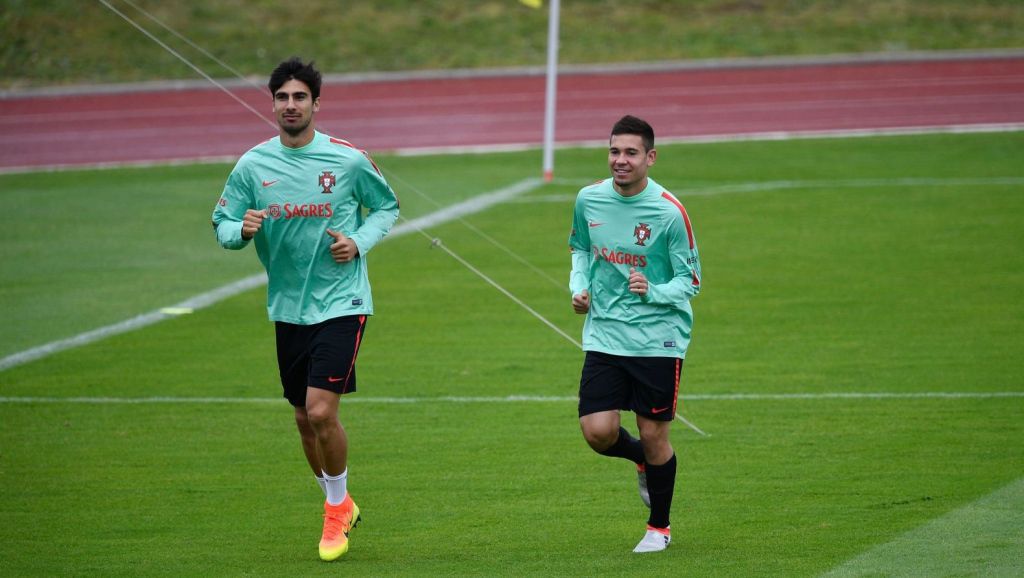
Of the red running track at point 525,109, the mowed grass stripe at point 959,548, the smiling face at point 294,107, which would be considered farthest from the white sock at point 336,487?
the red running track at point 525,109

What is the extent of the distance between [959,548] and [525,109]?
2539 cm

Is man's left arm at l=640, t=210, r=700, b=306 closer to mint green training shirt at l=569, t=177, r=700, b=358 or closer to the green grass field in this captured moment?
mint green training shirt at l=569, t=177, r=700, b=358

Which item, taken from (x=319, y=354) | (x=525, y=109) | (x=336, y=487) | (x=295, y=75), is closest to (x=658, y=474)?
(x=336, y=487)

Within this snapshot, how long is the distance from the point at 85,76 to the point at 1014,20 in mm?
24361

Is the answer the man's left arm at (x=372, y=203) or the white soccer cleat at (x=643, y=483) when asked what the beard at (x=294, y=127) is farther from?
the white soccer cleat at (x=643, y=483)

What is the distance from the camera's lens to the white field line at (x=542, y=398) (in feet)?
35.0

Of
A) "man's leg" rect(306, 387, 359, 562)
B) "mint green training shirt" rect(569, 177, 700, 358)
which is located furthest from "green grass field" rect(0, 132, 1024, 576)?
"mint green training shirt" rect(569, 177, 700, 358)

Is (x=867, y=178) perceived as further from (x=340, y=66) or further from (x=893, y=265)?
(x=340, y=66)

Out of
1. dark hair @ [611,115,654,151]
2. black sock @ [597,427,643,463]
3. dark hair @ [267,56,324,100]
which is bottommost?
black sock @ [597,427,643,463]

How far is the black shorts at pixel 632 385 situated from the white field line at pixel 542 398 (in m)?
3.57

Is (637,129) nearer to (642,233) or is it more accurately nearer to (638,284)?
(642,233)

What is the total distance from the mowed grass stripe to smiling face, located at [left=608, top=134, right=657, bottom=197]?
2078 mm

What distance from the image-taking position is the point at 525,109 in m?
32.0

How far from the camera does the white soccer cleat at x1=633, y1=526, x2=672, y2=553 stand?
731 cm
